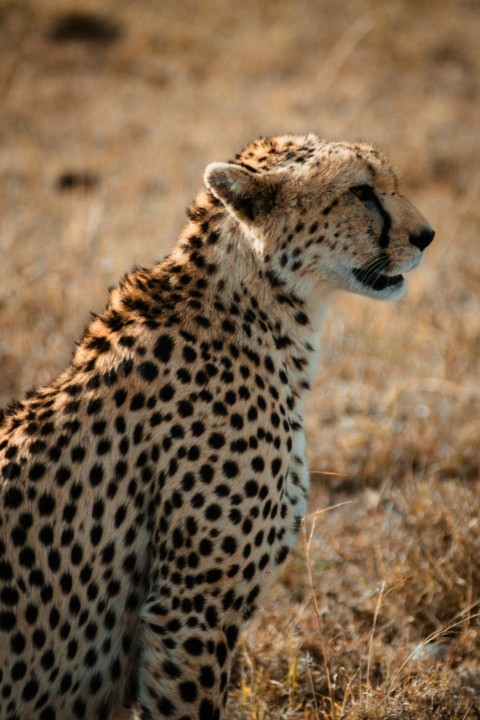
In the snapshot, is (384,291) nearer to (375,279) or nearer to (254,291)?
(375,279)

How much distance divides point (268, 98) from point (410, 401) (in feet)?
18.5

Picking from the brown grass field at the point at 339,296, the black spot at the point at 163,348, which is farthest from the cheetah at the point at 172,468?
the brown grass field at the point at 339,296

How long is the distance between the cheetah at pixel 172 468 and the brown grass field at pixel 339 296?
305 millimetres

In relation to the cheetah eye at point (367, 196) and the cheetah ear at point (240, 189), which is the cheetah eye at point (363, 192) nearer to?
the cheetah eye at point (367, 196)

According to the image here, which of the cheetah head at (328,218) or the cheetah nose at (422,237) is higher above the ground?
the cheetah head at (328,218)

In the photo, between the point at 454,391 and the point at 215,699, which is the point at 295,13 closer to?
the point at 454,391

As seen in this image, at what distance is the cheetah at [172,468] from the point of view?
72.1 inches

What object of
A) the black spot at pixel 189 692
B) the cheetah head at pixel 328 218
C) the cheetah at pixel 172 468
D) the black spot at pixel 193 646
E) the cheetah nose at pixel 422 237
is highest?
the cheetah head at pixel 328 218

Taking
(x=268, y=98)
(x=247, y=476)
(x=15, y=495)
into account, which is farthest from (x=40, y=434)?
(x=268, y=98)

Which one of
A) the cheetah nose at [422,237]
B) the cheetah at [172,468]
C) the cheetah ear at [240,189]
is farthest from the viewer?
the cheetah nose at [422,237]

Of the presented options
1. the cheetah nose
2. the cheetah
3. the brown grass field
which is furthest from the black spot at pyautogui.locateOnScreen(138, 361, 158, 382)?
the cheetah nose

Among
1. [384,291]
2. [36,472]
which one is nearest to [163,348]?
[36,472]

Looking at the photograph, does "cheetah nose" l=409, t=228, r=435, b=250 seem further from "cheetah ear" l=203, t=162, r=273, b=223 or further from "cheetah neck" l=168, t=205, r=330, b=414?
"cheetah ear" l=203, t=162, r=273, b=223

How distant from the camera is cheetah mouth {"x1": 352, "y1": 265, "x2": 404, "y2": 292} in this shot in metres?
2.26
